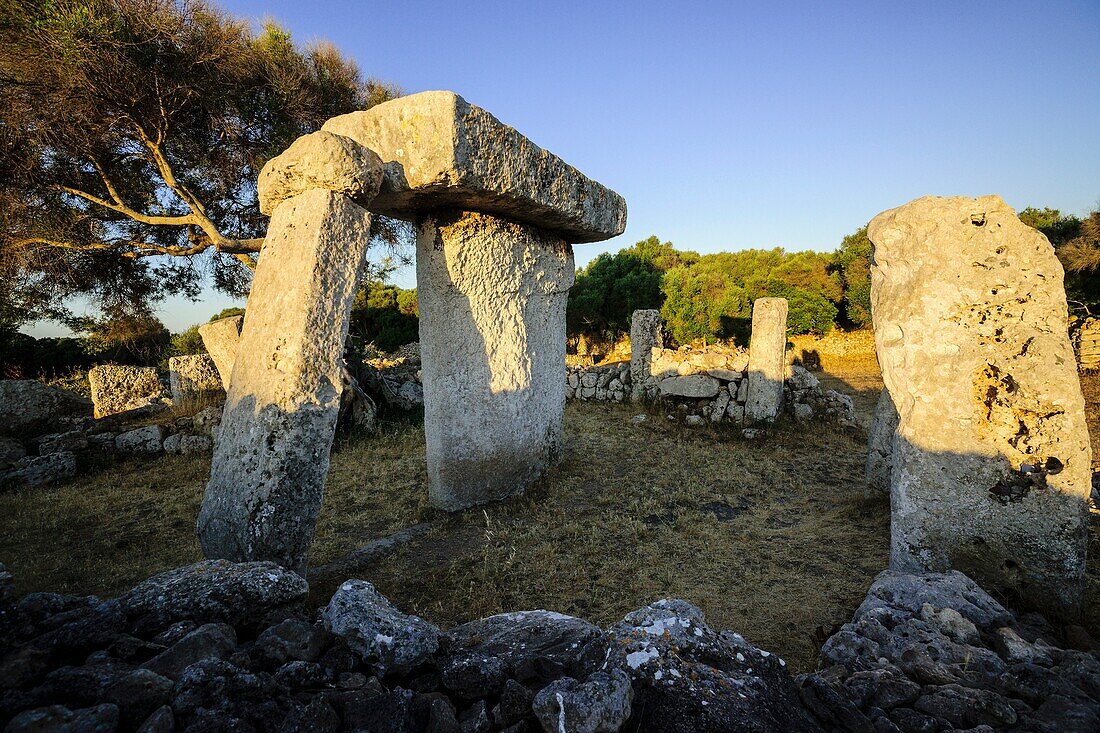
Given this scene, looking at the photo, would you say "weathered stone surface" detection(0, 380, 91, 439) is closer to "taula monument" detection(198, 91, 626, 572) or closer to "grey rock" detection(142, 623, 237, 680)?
"taula monument" detection(198, 91, 626, 572)

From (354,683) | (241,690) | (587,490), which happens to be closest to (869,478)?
(587,490)

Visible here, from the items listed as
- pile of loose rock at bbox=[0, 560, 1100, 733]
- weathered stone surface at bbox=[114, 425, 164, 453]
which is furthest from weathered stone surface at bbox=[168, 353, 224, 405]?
pile of loose rock at bbox=[0, 560, 1100, 733]

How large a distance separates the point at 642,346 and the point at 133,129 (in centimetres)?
824

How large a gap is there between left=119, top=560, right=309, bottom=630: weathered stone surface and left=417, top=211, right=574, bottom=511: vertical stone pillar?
2.17 metres

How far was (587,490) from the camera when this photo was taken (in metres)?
4.81

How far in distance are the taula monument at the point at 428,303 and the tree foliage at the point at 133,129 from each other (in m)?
4.95

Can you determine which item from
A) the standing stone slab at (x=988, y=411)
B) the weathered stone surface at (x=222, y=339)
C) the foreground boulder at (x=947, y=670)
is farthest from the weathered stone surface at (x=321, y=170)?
the weathered stone surface at (x=222, y=339)

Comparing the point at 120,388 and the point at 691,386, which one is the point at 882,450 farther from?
the point at 120,388

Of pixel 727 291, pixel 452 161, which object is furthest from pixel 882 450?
pixel 727 291

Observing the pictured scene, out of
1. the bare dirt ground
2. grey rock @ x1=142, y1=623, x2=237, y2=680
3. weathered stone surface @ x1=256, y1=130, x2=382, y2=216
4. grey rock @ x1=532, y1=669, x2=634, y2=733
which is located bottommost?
the bare dirt ground

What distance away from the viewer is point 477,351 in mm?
4207

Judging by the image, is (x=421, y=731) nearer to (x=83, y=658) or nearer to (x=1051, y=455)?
(x=83, y=658)

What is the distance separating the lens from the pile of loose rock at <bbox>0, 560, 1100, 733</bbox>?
1320mm

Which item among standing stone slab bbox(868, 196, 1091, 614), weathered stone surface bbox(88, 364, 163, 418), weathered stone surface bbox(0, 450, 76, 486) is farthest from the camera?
weathered stone surface bbox(88, 364, 163, 418)
